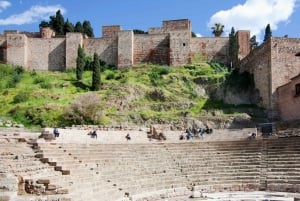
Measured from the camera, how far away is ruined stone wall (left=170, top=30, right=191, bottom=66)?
3862cm

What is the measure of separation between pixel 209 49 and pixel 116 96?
1124 centimetres

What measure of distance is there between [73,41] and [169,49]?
8.57 meters

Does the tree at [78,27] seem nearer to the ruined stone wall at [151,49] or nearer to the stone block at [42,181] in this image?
the ruined stone wall at [151,49]

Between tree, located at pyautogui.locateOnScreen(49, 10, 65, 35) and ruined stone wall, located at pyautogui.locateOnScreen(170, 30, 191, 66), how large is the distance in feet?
57.0

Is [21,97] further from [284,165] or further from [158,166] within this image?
[284,165]

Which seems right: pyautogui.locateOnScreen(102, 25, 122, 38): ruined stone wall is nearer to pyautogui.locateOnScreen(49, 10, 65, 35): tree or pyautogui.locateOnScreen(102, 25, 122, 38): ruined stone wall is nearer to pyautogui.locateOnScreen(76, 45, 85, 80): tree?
pyautogui.locateOnScreen(76, 45, 85, 80): tree

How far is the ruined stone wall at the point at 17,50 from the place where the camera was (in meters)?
40.4

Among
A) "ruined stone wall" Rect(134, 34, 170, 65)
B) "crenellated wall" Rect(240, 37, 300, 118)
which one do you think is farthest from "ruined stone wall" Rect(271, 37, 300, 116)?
"ruined stone wall" Rect(134, 34, 170, 65)

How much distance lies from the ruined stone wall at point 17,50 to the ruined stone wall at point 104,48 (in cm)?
534

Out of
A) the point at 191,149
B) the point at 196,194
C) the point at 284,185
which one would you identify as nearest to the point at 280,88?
the point at 191,149

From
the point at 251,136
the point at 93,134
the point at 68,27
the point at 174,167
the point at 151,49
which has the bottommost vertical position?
the point at 174,167

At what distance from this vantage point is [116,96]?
105 ft

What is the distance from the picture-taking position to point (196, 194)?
15.7m

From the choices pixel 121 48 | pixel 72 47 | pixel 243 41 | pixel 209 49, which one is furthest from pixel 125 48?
pixel 243 41
